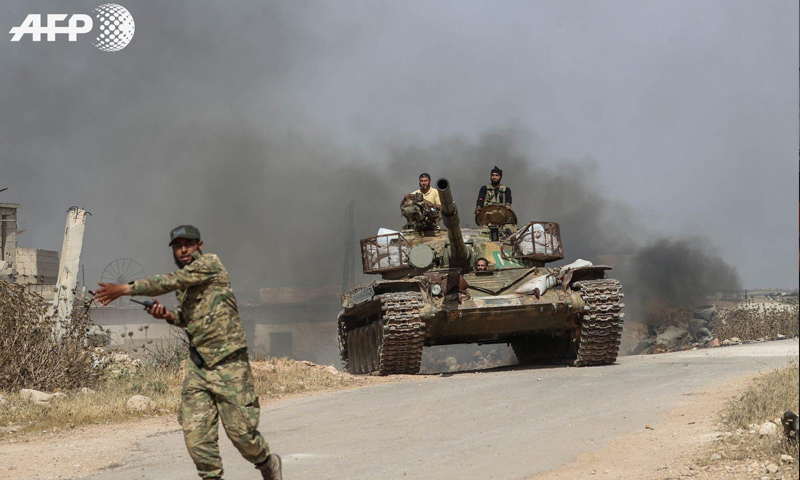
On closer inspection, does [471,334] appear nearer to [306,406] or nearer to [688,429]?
[306,406]

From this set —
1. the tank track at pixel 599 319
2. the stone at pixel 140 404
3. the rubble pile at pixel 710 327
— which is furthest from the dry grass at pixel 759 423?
the rubble pile at pixel 710 327

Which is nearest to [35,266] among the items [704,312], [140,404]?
[140,404]

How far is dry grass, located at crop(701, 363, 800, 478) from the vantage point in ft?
21.2

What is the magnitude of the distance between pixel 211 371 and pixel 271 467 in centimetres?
74

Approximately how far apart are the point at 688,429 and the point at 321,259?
120 feet

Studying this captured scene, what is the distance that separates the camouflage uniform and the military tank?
752 cm

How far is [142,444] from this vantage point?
8.84 metres

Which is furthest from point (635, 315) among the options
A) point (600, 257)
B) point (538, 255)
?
point (538, 255)

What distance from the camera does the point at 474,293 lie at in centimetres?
1502

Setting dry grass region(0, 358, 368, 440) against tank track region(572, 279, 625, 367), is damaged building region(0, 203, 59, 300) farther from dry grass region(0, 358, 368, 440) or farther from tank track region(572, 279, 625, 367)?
tank track region(572, 279, 625, 367)

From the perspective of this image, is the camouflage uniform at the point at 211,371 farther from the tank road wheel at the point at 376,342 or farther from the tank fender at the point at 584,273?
the tank fender at the point at 584,273

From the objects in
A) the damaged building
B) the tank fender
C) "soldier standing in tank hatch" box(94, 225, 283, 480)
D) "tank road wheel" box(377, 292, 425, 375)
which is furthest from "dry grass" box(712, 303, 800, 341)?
the damaged building

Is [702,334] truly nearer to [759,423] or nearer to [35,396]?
[35,396]

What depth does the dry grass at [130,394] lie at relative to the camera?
1002 centimetres
